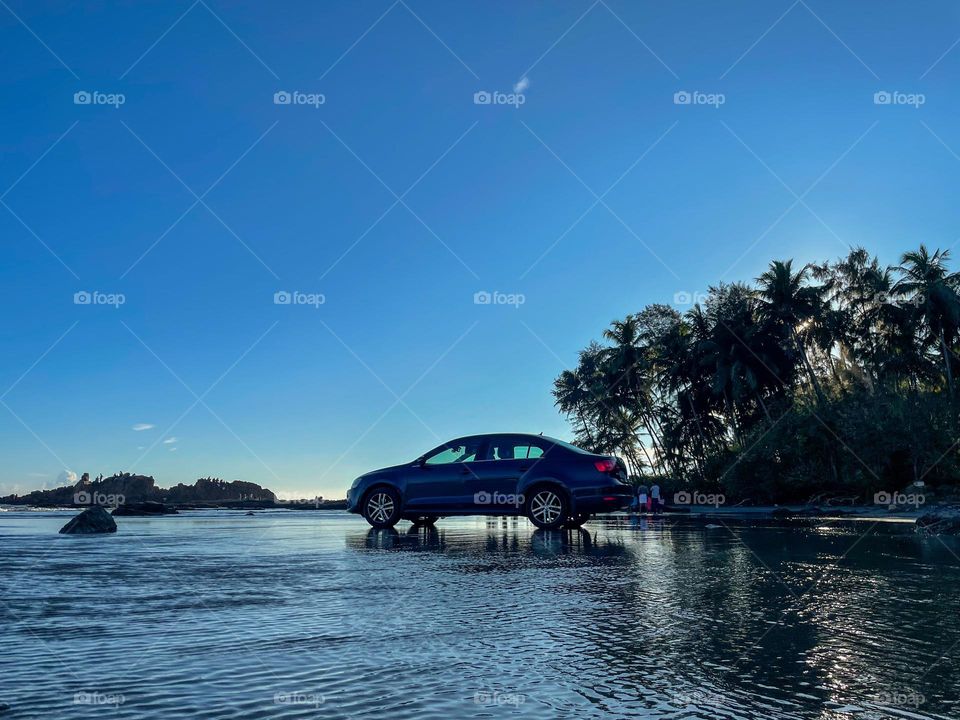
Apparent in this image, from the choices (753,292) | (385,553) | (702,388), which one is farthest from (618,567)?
(702,388)

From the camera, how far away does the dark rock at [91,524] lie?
45.1ft

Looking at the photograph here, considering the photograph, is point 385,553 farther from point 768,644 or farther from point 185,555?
point 768,644

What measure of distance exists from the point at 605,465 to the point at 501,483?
1818mm

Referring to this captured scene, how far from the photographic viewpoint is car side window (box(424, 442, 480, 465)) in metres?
14.8

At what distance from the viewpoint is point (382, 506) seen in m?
15.2

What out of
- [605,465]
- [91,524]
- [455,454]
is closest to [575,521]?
[605,465]

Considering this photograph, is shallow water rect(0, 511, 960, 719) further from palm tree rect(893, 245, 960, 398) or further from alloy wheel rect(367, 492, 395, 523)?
palm tree rect(893, 245, 960, 398)

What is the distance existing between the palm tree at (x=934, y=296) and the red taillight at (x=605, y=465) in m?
41.3

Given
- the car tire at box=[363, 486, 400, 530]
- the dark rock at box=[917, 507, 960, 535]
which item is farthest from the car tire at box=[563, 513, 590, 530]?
the dark rock at box=[917, 507, 960, 535]

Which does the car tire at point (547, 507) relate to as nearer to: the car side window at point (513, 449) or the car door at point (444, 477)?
the car side window at point (513, 449)

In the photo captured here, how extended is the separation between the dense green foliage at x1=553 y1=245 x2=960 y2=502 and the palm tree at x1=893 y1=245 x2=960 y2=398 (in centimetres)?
8

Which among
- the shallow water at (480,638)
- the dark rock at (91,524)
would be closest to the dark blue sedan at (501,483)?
the dark rock at (91,524)

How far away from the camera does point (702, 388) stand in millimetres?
54875

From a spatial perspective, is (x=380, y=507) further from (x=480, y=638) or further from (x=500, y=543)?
(x=480, y=638)
